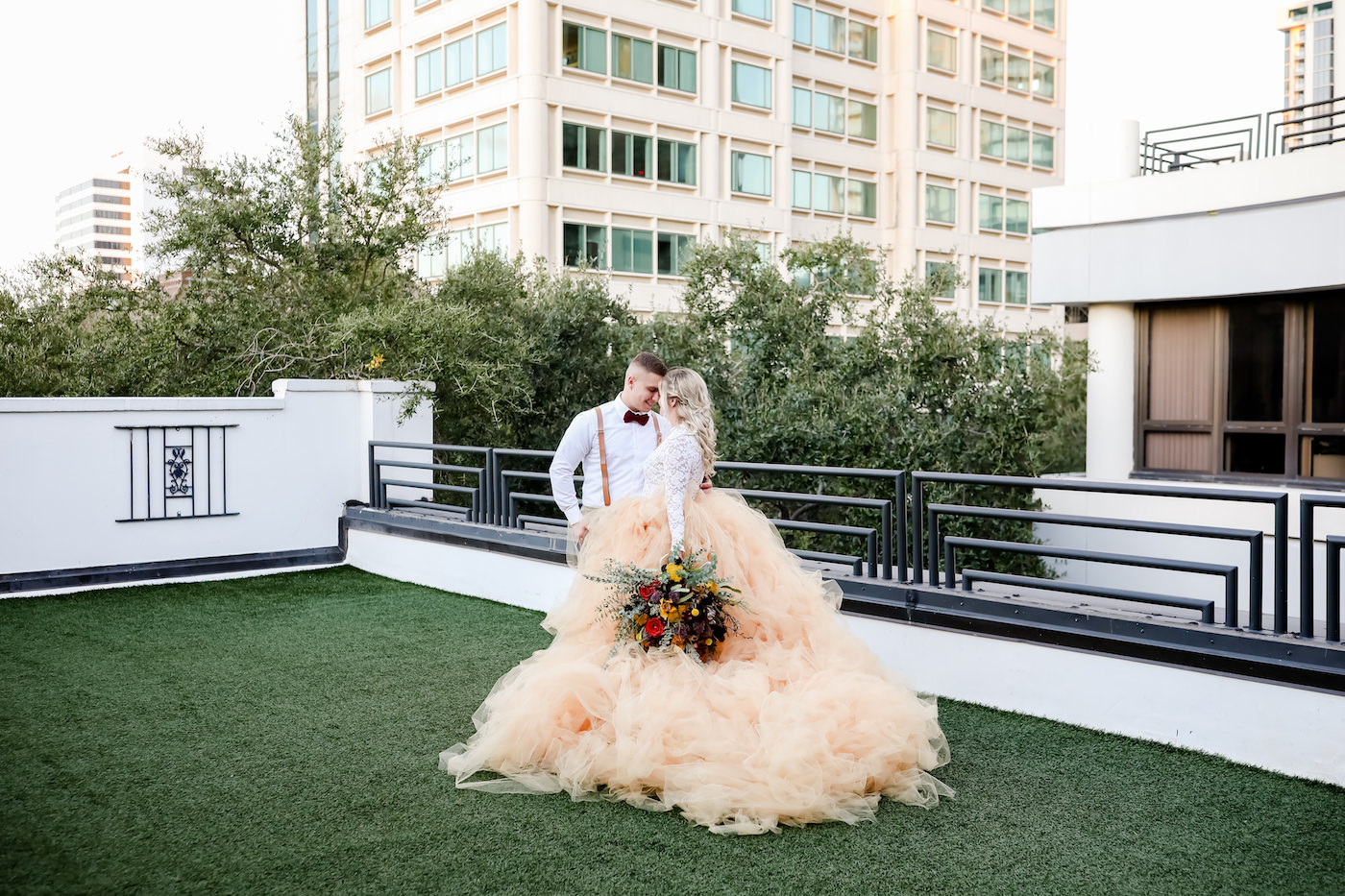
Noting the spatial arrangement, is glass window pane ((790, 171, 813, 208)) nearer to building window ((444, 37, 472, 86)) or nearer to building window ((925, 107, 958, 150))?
building window ((925, 107, 958, 150))

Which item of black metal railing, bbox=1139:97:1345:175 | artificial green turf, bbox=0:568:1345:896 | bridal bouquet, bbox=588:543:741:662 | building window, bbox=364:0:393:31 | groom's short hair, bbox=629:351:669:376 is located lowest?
artificial green turf, bbox=0:568:1345:896

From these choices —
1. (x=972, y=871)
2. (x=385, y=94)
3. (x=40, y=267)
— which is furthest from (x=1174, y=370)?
(x=385, y=94)

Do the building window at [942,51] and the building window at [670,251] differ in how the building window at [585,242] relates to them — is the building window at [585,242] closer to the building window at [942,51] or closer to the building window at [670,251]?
the building window at [670,251]

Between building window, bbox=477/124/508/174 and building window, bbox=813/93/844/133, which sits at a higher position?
building window, bbox=813/93/844/133

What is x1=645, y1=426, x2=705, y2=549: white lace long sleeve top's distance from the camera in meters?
5.21

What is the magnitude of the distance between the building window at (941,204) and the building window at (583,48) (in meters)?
17.1

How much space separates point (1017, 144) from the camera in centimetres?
5059

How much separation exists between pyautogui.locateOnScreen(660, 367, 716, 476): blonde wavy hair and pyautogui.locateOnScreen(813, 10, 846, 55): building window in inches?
1613

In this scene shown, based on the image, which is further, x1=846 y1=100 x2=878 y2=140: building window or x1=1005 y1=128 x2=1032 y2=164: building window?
x1=1005 y1=128 x2=1032 y2=164: building window

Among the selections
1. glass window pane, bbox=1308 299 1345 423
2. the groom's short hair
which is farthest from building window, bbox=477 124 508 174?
the groom's short hair

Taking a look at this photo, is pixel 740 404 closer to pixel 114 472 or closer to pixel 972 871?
pixel 114 472

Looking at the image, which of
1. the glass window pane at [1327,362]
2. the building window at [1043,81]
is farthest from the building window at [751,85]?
the glass window pane at [1327,362]

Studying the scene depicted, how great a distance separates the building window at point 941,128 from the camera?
46562 mm

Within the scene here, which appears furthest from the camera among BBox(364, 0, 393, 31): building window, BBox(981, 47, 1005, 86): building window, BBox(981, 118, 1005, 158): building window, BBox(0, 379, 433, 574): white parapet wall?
BBox(981, 47, 1005, 86): building window
